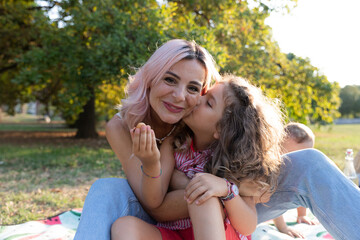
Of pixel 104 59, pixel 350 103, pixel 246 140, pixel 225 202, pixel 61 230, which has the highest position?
pixel 104 59

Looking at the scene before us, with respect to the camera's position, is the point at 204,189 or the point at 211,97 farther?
the point at 211,97

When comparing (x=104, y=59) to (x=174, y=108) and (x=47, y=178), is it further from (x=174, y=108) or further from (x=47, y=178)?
(x=174, y=108)

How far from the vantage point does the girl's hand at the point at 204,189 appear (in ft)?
5.08

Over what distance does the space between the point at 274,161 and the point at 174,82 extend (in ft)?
2.59

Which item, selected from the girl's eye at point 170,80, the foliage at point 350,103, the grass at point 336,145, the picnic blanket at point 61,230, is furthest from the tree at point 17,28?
the foliage at point 350,103

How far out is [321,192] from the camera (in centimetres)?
172

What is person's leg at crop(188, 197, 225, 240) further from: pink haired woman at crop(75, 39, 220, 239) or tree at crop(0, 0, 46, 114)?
tree at crop(0, 0, 46, 114)

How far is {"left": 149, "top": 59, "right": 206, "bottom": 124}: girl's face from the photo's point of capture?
193 cm

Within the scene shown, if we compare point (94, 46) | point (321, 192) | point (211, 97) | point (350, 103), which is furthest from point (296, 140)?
point (350, 103)

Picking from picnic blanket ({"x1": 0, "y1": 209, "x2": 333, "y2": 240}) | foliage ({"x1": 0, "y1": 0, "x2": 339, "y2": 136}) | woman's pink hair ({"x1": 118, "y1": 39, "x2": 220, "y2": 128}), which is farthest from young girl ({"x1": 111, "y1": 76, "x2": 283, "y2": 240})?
foliage ({"x1": 0, "y1": 0, "x2": 339, "y2": 136})

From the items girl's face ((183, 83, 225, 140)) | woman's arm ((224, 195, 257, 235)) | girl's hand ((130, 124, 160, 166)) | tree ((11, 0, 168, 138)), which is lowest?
woman's arm ((224, 195, 257, 235))

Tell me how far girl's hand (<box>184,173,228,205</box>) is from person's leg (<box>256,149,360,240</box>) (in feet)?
1.70

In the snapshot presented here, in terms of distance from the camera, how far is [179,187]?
1906 mm

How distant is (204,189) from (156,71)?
86 centimetres
